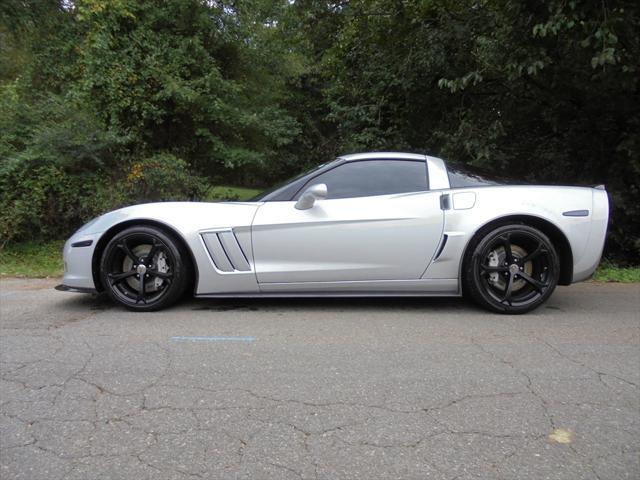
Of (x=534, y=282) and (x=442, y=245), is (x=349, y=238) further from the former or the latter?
(x=534, y=282)

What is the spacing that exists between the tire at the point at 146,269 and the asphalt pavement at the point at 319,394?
0.53ft

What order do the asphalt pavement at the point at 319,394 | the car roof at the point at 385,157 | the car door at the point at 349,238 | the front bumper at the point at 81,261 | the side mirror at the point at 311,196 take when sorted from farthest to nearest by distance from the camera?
1. the car roof at the point at 385,157
2. the front bumper at the point at 81,261
3. the car door at the point at 349,238
4. the side mirror at the point at 311,196
5. the asphalt pavement at the point at 319,394

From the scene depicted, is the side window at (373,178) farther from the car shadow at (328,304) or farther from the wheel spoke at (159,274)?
the wheel spoke at (159,274)

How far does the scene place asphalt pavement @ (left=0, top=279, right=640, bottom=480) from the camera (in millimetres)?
2445

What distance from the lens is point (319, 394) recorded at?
10.3 ft

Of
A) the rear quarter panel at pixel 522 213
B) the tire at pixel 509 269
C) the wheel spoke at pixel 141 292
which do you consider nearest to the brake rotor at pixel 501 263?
the tire at pixel 509 269

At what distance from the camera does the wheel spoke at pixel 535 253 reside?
468 cm

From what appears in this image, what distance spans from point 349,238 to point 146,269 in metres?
1.82

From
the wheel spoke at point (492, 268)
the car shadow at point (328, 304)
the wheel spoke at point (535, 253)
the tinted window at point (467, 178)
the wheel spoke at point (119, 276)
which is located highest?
the tinted window at point (467, 178)

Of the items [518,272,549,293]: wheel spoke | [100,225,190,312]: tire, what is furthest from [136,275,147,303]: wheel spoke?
[518,272,549,293]: wheel spoke

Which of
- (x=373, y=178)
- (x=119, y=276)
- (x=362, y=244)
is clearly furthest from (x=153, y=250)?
(x=373, y=178)

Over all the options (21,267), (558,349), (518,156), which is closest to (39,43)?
(21,267)

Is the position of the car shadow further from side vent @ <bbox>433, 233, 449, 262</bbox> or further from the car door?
side vent @ <bbox>433, 233, 449, 262</bbox>

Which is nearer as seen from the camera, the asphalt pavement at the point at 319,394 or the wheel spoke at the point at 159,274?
the asphalt pavement at the point at 319,394
